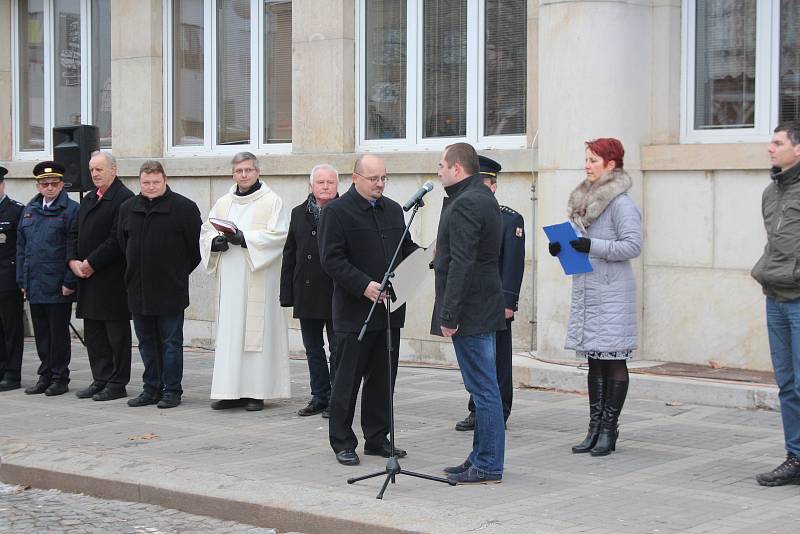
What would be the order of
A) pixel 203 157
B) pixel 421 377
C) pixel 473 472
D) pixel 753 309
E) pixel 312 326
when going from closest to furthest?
pixel 473 472, pixel 312 326, pixel 753 309, pixel 421 377, pixel 203 157

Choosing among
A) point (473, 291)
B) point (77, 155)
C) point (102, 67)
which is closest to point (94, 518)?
point (473, 291)

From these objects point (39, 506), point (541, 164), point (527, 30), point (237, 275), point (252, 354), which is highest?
point (527, 30)

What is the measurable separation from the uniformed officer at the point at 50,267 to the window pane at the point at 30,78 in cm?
637

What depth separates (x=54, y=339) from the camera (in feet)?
37.2

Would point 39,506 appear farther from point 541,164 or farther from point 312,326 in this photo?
point 541,164

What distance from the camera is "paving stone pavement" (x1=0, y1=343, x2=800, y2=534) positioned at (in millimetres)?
6582

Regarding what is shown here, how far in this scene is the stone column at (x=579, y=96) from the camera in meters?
11.1

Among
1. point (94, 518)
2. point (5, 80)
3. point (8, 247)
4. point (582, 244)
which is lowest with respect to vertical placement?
point (94, 518)

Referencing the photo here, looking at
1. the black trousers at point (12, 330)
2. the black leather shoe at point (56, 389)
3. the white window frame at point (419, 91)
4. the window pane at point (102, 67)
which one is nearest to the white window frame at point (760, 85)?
the white window frame at point (419, 91)

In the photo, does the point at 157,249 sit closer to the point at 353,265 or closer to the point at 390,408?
the point at 353,265

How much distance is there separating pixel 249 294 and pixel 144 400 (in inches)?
51.3

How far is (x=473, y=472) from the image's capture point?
290 inches

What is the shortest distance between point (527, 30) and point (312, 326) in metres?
4.17

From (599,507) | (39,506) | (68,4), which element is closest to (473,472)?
(599,507)
